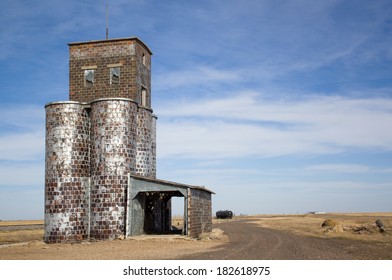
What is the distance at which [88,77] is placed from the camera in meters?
34.5

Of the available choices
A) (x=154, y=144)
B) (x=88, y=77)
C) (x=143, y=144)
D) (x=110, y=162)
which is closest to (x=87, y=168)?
(x=110, y=162)

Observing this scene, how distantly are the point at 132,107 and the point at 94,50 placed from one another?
6.68 meters

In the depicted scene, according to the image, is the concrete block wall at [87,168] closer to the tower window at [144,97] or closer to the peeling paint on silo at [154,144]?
the peeling paint on silo at [154,144]

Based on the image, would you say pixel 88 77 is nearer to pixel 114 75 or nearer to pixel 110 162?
pixel 114 75

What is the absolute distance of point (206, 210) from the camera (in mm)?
35312

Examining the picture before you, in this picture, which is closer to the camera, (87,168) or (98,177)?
(98,177)

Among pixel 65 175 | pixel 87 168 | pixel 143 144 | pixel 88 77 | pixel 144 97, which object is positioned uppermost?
pixel 88 77

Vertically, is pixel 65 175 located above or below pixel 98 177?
above

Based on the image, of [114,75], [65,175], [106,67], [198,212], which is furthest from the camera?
[106,67]

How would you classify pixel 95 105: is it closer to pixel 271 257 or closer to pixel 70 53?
pixel 70 53

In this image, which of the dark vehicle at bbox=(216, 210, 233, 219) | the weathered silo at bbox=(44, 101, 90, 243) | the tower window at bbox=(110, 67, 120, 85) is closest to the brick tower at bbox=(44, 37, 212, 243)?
the weathered silo at bbox=(44, 101, 90, 243)

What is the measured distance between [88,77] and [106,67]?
5.51 feet

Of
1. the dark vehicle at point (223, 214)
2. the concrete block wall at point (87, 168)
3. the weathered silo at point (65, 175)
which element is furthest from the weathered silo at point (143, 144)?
the dark vehicle at point (223, 214)

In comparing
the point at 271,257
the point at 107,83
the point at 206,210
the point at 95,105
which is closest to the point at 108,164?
the point at 95,105
